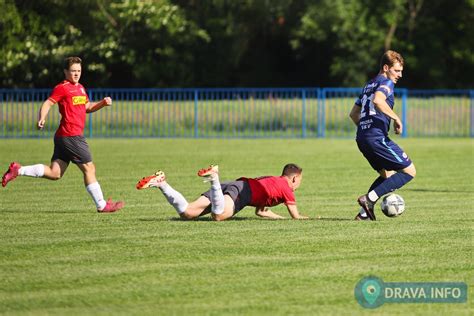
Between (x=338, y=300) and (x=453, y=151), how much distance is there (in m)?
20.3

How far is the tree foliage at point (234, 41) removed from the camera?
4172 centimetres

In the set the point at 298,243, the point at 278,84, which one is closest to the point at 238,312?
the point at 298,243

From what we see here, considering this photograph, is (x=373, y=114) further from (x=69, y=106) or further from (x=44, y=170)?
(x=44, y=170)

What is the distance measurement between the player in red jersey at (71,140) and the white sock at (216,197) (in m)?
1.87

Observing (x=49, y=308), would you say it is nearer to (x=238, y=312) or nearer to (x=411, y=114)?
(x=238, y=312)

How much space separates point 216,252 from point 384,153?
10.4ft

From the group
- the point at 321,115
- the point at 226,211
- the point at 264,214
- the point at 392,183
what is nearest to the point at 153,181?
the point at 226,211

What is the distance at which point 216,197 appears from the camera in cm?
1150

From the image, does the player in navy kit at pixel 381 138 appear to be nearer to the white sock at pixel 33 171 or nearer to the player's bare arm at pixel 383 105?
the player's bare arm at pixel 383 105

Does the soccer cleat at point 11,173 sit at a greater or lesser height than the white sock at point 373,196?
greater

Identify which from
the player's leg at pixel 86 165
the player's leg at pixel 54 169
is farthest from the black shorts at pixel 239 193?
the player's leg at pixel 54 169

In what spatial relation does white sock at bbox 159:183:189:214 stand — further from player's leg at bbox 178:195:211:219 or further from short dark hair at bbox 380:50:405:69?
short dark hair at bbox 380:50:405:69

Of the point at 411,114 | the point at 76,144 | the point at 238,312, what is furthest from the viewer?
the point at 411,114

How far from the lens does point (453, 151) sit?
27.5m
